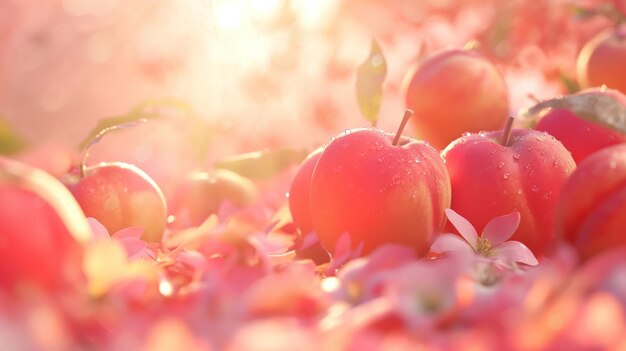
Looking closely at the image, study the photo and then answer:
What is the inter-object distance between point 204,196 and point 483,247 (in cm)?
57

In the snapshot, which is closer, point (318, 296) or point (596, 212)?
point (318, 296)

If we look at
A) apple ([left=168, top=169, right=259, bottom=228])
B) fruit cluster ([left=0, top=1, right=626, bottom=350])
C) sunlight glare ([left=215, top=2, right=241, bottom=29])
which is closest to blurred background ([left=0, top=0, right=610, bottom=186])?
sunlight glare ([left=215, top=2, right=241, bottom=29])

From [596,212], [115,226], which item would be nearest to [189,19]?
[115,226]

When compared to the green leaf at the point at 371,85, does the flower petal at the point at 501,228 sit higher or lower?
lower

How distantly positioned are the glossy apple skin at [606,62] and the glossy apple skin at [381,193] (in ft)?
2.51

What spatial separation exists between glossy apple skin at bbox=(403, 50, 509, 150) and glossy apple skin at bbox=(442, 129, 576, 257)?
318 mm

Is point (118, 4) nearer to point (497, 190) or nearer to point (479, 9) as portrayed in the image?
point (479, 9)

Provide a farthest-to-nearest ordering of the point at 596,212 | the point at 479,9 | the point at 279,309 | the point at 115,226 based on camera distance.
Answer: the point at 479,9
the point at 115,226
the point at 596,212
the point at 279,309

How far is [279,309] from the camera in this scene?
0.52 m

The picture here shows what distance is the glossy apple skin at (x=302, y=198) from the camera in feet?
3.41

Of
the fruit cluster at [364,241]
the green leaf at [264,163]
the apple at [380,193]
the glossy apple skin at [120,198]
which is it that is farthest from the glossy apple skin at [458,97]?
the glossy apple skin at [120,198]

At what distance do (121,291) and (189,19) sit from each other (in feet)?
14.6

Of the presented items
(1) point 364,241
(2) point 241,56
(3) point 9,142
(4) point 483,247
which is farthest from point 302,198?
(2) point 241,56

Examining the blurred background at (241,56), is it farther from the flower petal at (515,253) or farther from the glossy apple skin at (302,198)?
the flower petal at (515,253)
